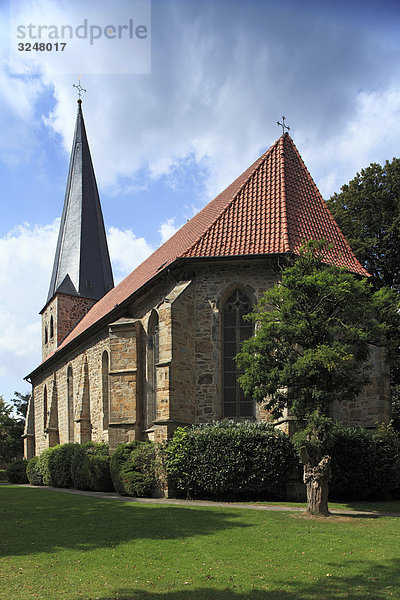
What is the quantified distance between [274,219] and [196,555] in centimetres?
1208

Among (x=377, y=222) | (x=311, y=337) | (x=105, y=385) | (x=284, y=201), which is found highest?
(x=377, y=222)

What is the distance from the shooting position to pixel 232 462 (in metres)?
14.2

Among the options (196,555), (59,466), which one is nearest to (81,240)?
(59,466)

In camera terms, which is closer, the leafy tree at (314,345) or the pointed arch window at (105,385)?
the leafy tree at (314,345)

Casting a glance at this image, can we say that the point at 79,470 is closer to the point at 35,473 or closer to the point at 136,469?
the point at 136,469

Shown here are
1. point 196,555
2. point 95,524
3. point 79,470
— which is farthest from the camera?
point 79,470

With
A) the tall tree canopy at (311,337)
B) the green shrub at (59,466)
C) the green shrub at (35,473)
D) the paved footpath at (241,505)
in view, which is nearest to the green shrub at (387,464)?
the paved footpath at (241,505)

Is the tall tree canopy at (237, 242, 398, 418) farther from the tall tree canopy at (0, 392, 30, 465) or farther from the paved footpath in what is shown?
the tall tree canopy at (0, 392, 30, 465)

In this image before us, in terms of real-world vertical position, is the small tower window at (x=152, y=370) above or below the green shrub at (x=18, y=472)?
above

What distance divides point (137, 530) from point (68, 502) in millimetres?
5020

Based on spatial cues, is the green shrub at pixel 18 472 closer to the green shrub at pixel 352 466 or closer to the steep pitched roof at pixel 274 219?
the steep pitched roof at pixel 274 219

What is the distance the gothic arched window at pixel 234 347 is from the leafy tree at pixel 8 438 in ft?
115

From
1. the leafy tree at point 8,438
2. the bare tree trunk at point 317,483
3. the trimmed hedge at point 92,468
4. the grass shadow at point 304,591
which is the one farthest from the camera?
the leafy tree at point 8,438

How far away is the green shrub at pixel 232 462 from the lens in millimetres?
14070
